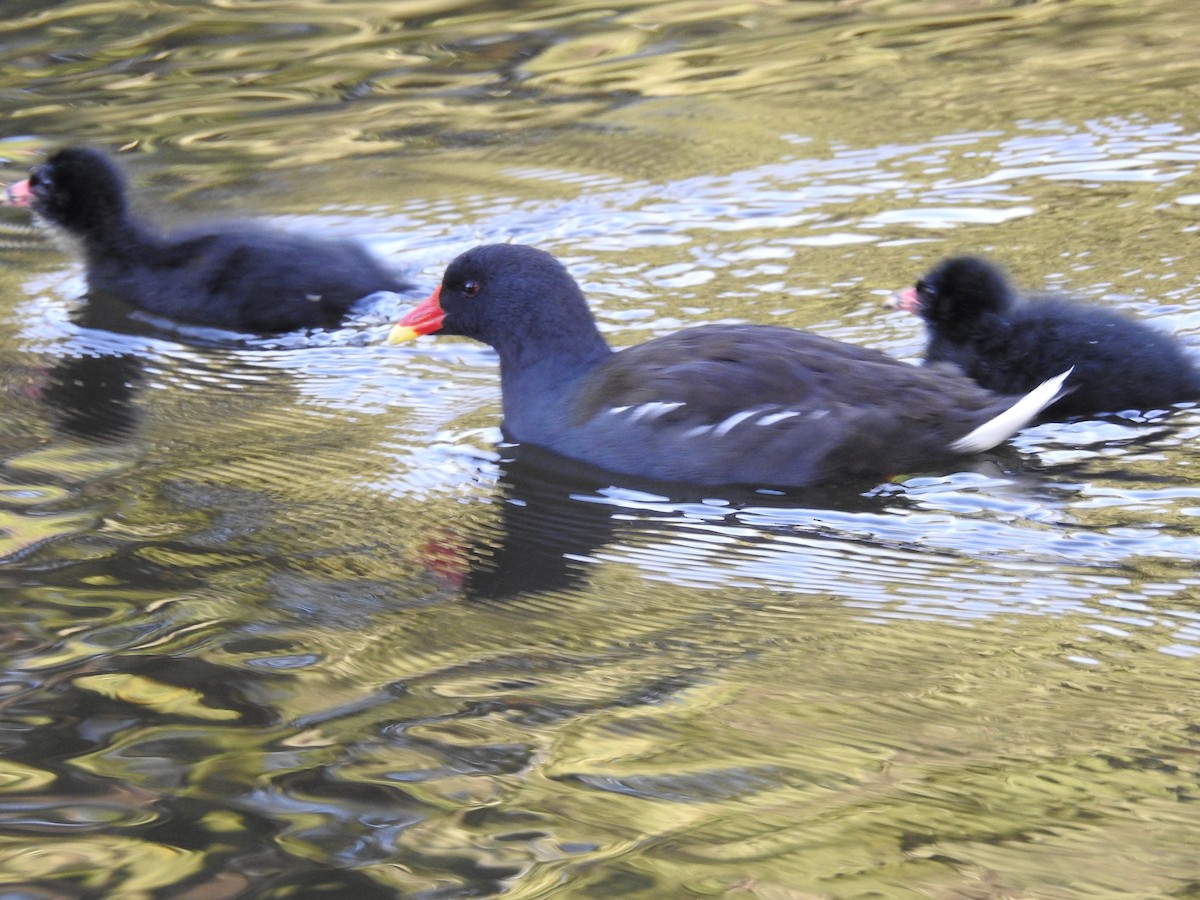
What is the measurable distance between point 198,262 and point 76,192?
0.88 m

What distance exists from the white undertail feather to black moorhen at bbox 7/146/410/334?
292 cm

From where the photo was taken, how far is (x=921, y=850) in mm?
2936

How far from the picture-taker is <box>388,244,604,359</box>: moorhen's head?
5645 mm

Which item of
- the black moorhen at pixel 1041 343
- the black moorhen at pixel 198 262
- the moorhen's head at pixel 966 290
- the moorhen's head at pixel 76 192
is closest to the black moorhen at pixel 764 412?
the black moorhen at pixel 1041 343

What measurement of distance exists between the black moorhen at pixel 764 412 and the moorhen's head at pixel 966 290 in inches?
27.6

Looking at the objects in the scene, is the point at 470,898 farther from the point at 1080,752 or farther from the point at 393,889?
the point at 1080,752

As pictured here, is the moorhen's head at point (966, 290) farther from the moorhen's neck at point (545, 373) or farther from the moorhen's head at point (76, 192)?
the moorhen's head at point (76, 192)

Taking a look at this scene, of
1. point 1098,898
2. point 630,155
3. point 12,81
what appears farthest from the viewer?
point 12,81

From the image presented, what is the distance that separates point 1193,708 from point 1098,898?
802 mm

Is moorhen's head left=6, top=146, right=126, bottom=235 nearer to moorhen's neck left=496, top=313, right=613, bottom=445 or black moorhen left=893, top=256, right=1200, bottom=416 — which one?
moorhen's neck left=496, top=313, right=613, bottom=445

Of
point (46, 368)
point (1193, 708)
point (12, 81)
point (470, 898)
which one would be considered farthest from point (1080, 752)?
point (12, 81)

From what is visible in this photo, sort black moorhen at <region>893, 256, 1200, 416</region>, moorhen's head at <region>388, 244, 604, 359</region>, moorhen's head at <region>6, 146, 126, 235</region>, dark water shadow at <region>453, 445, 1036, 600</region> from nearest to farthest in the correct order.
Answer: dark water shadow at <region>453, 445, 1036, 600</region>
black moorhen at <region>893, 256, 1200, 416</region>
moorhen's head at <region>388, 244, 604, 359</region>
moorhen's head at <region>6, 146, 126, 235</region>

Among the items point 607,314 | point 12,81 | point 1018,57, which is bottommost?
point 607,314

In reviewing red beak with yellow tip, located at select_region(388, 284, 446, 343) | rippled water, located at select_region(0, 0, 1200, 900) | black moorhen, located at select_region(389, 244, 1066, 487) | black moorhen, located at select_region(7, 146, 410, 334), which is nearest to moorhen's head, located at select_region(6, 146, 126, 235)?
black moorhen, located at select_region(7, 146, 410, 334)
